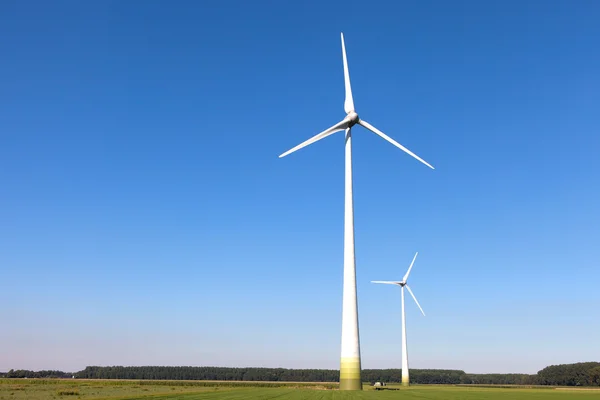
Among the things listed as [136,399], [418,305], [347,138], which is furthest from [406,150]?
[418,305]

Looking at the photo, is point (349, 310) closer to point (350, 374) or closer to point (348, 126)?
point (350, 374)

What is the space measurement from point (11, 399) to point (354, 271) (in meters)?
43.5

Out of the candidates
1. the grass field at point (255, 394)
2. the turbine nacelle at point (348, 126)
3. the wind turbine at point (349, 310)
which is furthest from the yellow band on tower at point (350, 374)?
the turbine nacelle at point (348, 126)

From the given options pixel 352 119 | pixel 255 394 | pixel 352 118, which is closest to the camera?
pixel 255 394

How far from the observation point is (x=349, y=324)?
63.4 m

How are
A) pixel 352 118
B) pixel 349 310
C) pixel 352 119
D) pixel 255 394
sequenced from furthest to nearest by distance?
pixel 352 119 → pixel 352 118 → pixel 255 394 → pixel 349 310

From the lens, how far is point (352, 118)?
247 feet

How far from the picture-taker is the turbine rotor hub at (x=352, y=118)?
247 ft

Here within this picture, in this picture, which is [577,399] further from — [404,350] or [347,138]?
[404,350]

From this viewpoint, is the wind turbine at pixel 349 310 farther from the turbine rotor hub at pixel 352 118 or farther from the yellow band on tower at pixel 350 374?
the turbine rotor hub at pixel 352 118

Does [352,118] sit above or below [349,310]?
above

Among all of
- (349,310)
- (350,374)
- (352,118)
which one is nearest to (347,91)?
(352,118)

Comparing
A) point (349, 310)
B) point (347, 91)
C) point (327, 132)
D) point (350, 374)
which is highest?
point (347, 91)

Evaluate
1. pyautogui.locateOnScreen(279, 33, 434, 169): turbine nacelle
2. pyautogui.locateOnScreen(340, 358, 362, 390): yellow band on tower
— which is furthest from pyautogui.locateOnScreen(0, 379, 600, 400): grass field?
pyautogui.locateOnScreen(279, 33, 434, 169): turbine nacelle
